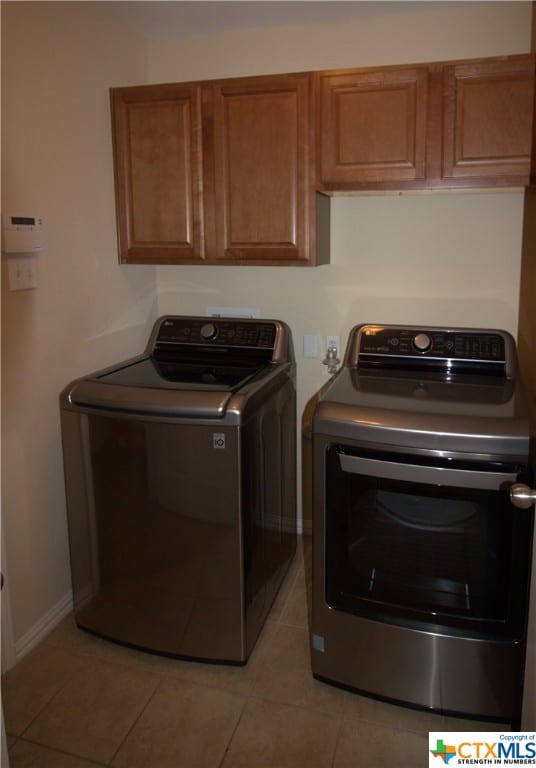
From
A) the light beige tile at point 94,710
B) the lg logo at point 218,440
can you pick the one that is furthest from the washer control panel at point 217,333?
the light beige tile at point 94,710

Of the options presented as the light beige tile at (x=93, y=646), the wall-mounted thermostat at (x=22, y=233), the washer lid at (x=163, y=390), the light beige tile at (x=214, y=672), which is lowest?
the light beige tile at (x=214, y=672)

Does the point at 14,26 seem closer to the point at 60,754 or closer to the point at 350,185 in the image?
the point at 350,185

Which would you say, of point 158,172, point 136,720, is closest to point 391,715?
point 136,720

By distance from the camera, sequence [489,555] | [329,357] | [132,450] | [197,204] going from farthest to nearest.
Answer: [329,357] < [197,204] < [132,450] < [489,555]

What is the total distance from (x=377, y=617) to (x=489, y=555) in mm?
401

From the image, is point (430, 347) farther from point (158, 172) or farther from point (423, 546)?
point (158, 172)

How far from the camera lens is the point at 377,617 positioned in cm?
191

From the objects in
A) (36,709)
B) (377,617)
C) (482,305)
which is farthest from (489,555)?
(36,709)

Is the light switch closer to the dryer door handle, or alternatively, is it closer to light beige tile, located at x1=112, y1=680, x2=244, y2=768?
the dryer door handle

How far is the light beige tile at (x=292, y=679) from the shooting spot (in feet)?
6.53

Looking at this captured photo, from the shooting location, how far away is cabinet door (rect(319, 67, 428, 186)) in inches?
84.4

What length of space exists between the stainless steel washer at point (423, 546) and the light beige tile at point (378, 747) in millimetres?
113

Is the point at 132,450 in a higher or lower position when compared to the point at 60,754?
higher

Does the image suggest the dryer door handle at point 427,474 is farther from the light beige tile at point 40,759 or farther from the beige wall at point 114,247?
the light beige tile at point 40,759
